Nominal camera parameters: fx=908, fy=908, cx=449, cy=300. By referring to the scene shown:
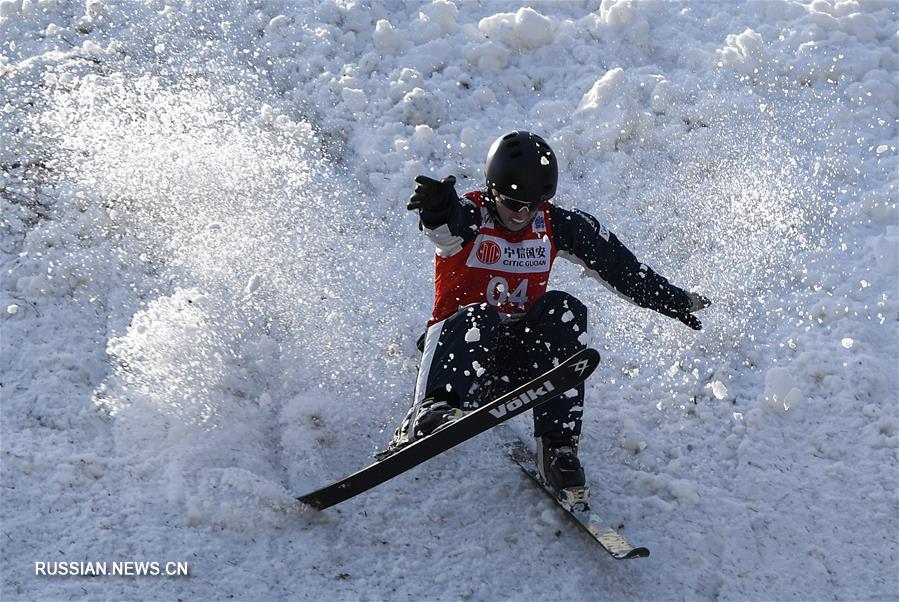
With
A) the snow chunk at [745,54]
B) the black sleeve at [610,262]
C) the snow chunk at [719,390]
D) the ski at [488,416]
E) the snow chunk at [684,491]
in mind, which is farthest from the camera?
the snow chunk at [745,54]

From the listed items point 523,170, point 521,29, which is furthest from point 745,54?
point 523,170

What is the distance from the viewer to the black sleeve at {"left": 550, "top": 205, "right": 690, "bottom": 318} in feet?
14.5

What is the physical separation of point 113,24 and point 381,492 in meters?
4.36

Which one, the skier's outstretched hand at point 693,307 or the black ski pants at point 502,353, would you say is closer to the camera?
the black ski pants at point 502,353

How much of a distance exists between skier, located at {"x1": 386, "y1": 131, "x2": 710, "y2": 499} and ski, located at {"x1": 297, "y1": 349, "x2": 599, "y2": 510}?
0.14 meters

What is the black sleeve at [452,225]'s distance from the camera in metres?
4.00

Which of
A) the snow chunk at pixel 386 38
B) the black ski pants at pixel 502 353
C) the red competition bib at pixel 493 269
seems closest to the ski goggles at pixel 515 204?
the red competition bib at pixel 493 269

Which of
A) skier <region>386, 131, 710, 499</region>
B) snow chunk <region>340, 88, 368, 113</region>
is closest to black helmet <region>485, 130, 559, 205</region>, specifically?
skier <region>386, 131, 710, 499</region>

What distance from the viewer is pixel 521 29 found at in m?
6.67

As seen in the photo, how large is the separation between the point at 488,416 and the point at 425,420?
28 cm

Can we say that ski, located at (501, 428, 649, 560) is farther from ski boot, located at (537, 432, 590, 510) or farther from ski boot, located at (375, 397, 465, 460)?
ski boot, located at (375, 397, 465, 460)

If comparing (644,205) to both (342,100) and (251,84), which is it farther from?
(251,84)

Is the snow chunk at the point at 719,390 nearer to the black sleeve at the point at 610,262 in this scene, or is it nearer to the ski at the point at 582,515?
the black sleeve at the point at 610,262

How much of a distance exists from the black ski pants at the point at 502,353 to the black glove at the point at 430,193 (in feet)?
1.61
